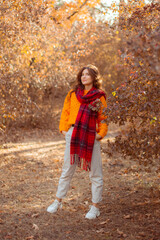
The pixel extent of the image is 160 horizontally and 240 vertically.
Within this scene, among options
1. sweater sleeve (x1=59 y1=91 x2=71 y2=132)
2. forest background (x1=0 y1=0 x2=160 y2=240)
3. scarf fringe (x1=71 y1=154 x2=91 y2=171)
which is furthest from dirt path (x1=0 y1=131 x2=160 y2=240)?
sweater sleeve (x1=59 y1=91 x2=71 y2=132)

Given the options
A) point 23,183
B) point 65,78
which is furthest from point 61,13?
point 23,183

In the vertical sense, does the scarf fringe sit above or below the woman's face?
below

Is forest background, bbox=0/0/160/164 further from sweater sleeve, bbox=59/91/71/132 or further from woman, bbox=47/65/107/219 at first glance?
sweater sleeve, bbox=59/91/71/132

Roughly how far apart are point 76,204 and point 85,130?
1402 mm

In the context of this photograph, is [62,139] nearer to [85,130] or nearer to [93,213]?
[93,213]

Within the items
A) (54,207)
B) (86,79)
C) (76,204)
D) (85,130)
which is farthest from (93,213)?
(86,79)

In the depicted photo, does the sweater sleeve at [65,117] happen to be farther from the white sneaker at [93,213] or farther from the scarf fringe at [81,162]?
the white sneaker at [93,213]

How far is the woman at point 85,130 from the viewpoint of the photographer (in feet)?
12.8

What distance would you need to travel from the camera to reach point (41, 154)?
8.21m

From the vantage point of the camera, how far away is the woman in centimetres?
390

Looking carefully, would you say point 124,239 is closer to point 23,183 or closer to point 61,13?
point 23,183

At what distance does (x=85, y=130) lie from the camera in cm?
388

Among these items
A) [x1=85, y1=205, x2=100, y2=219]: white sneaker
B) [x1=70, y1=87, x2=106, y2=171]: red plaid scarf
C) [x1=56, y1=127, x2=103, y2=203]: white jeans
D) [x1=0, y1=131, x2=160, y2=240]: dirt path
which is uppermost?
[x1=70, y1=87, x2=106, y2=171]: red plaid scarf

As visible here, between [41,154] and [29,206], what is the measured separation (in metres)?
3.68
